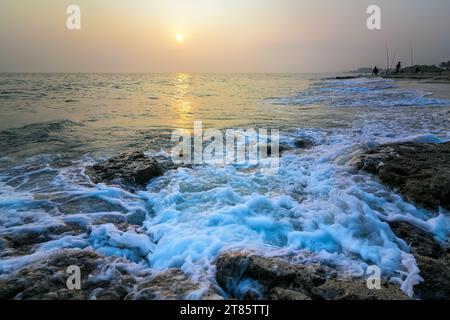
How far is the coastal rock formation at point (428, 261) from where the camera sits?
10.3 feet

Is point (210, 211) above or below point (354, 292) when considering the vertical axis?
above

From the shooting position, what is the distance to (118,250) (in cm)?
402

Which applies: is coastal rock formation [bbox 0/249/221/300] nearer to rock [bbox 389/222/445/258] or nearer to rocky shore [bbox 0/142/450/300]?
rocky shore [bbox 0/142/450/300]

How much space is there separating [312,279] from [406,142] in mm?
6712

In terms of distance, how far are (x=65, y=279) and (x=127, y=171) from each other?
12.0 ft

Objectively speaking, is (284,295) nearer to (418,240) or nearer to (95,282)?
(95,282)

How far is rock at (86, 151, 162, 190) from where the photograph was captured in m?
6.49

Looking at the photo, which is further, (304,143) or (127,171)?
(304,143)

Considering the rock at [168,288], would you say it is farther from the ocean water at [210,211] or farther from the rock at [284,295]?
the rock at [284,295]

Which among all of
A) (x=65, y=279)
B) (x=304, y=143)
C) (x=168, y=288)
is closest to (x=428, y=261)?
(x=168, y=288)

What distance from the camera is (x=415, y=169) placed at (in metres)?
6.04

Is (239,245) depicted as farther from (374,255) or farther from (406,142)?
(406,142)

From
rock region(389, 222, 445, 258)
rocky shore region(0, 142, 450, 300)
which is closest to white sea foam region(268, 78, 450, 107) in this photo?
rock region(389, 222, 445, 258)

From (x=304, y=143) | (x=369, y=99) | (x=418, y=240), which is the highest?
(x=369, y=99)
